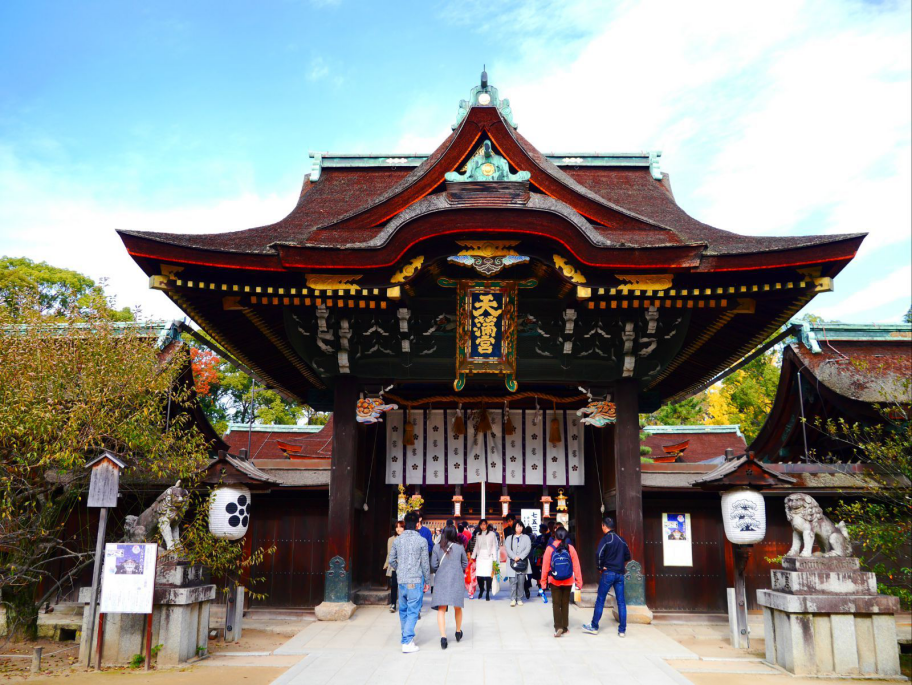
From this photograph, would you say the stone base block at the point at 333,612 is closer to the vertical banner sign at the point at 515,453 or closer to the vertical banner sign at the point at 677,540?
the vertical banner sign at the point at 515,453

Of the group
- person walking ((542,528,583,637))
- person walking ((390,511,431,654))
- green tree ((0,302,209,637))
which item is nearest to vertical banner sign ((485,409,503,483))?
person walking ((542,528,583,637))

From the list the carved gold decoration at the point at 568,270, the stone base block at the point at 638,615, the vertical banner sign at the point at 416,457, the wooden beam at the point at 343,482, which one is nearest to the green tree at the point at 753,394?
the vertical banner sign at the point at 416,457

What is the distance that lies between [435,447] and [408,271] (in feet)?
16.1

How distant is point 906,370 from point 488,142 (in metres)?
8.40

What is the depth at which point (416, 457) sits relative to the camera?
44.7 ft

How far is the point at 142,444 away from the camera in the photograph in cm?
843

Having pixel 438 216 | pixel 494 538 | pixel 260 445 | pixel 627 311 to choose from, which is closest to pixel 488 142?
pixel 438 216

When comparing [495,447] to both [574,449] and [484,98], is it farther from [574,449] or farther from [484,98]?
[484,98]

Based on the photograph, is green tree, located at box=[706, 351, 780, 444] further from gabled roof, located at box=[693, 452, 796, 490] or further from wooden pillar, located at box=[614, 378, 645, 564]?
gabled roof, located at box=[693, 452, 796, 490]

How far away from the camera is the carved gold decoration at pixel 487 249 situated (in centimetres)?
1020

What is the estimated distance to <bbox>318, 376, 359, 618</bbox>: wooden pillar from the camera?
10.6m

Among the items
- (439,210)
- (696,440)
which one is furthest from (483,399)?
(696,440)

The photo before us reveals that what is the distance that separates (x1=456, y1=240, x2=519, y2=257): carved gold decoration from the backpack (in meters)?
4.48

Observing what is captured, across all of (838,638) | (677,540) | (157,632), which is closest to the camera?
(838,638)
